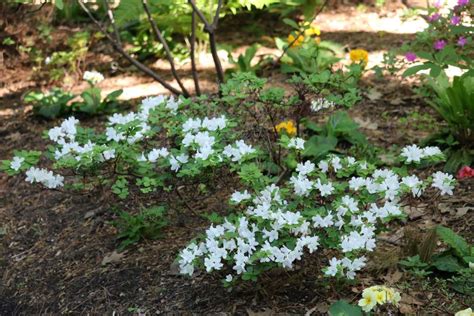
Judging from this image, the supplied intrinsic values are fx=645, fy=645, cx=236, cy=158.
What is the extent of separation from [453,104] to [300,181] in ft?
5.15

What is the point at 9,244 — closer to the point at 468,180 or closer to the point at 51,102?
the point at 51,102

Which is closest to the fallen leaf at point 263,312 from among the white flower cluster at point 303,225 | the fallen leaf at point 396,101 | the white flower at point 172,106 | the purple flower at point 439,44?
the white flower cluster at point 303,225

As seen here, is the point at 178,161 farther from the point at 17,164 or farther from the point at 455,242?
the point at 455,242

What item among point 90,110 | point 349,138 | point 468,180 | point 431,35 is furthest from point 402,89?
point 90,110

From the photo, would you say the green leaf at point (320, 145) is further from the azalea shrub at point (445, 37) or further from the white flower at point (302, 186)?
the white flower at point (302, 186)

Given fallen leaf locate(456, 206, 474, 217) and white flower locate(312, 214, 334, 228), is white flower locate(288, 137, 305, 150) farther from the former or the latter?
fallen leaf locate(456, 206, 474, 217)

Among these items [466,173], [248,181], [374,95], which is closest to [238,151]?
[248,181]

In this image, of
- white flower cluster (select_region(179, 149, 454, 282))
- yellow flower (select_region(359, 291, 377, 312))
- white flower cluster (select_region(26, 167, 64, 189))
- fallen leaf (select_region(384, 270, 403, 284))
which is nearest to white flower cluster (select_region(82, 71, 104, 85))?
white flower cluster (select_region(26, 167, 64, 189))

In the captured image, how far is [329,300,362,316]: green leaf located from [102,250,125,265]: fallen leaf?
51.7 inches

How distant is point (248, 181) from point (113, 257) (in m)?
1.11

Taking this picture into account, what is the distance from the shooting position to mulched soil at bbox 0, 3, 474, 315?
2725 millimetres

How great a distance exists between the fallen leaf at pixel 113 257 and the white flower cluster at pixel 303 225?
822 mm

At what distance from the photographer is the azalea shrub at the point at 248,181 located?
8.11ft

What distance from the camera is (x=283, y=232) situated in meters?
2.49
